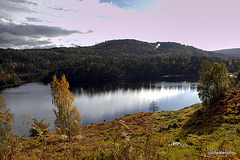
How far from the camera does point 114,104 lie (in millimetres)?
75125

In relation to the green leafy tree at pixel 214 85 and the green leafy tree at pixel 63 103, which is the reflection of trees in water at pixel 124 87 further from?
the green leafy tree at pixel 214 85

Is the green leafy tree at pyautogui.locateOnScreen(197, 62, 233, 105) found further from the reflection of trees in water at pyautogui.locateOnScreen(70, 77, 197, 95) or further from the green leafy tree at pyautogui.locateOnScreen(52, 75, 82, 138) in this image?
the reflection of trees in water at pyautogui.locateOnScreen(70, 77, 197, 95)

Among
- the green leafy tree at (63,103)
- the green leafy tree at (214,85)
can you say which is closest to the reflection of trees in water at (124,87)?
the green leafy tree at (63,103)

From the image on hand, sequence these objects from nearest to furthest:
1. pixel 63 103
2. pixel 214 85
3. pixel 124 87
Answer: pixel 63 103, pixel 214 85, pixel 124 87

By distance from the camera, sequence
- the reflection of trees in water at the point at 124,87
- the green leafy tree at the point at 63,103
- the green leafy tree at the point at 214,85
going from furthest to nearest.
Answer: the reflection of trees in water at the point at 124,87 → the green leafy tree at the point at 214,85 → the green leafy tree at the point at 63,103

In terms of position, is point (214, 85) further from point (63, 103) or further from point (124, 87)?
point (124, 87)

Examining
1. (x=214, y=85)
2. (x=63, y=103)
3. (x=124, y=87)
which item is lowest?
(x=124, y=87)

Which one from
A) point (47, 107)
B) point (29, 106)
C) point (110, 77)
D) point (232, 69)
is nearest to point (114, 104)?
point (47, 107)

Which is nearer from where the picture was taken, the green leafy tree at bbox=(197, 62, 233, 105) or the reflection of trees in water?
the green leafy tree at bbox=(197, 62, 233, 105)

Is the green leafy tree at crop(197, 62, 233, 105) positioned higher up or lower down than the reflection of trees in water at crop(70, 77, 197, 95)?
higher up

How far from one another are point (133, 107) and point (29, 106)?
47.8 m

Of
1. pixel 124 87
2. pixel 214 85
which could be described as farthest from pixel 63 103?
pixel 124 87

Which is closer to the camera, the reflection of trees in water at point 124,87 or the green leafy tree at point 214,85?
the green leafy tree at point 214,85

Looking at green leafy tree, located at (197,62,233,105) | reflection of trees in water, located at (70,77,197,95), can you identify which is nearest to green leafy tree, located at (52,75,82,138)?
green leafy tree, located at (197,62,233,105)
